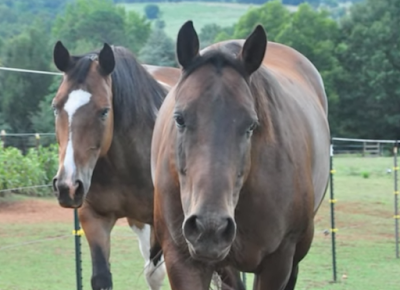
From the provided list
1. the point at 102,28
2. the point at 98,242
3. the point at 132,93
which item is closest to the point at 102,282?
the point at 98,242

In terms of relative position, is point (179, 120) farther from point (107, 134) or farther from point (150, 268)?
point (150, 268)

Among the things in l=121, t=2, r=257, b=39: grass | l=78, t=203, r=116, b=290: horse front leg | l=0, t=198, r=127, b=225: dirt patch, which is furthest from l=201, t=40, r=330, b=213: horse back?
l=121, t=2, r=257, b=39: grass

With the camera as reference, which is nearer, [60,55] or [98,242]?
[60,55]

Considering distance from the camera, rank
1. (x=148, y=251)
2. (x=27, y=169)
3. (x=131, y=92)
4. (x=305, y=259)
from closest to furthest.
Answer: (x=131, y=92)
(x=148, y=251)
(x=305, y=259)
(x=27, y=169)

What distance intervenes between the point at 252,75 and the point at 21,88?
123 ft

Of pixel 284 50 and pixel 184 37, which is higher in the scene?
pixel 184 37

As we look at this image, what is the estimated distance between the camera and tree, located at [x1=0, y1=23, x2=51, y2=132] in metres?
38.2

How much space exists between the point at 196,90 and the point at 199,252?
2.35 feet

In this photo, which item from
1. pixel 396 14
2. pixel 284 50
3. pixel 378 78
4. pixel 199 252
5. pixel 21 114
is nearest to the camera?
pixel 199 252

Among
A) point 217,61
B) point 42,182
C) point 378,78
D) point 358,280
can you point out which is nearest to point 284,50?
point 217,61

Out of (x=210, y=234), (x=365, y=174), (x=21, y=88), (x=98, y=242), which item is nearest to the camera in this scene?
(x=210, y=234)

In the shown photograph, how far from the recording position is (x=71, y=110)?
5688 millimetres

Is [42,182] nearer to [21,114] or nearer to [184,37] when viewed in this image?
[184,37]

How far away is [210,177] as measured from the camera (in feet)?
10.9
